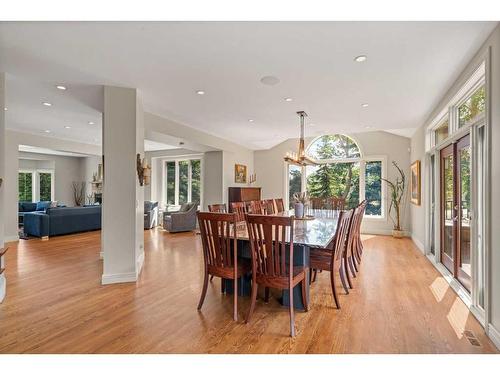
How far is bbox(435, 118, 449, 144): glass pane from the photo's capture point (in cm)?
420

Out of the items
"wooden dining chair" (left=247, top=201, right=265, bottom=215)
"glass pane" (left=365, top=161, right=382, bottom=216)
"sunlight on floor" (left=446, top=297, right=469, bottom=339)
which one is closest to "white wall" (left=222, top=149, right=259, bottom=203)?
"wooden dining chair" (left=247, top=201, right=265, bottom=215)

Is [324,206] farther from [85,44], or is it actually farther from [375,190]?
[85,44]

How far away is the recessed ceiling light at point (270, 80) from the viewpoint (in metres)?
Answer: 3.38

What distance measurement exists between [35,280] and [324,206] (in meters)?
5.06

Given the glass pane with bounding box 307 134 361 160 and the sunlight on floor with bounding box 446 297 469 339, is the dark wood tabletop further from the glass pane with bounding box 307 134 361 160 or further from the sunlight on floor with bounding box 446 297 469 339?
the glass pane with bounding box 307 134 361 160

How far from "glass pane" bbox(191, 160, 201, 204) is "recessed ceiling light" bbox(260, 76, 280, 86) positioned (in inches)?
234

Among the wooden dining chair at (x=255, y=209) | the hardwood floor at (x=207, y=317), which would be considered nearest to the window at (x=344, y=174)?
the hardwood floor at (x=207, y=317)

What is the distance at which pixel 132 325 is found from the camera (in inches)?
97.3

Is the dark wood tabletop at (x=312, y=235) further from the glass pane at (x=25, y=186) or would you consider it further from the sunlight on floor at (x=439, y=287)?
the glass pane at (x=25, y=186)

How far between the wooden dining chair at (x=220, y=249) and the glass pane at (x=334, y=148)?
5.75 metres

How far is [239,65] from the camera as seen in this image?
9.89ft

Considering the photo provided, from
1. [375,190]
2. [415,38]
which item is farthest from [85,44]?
[375,190]

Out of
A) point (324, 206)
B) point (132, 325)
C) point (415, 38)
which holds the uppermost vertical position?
point (415, 38)
